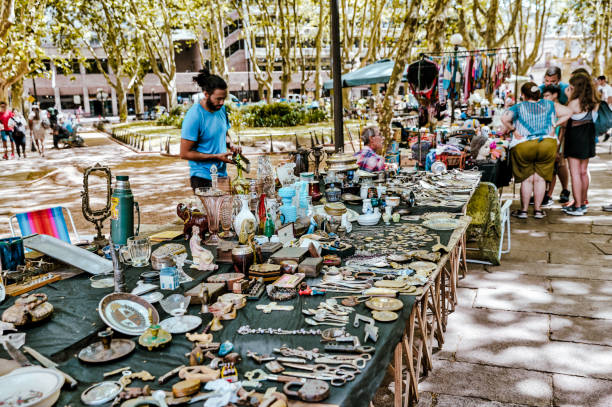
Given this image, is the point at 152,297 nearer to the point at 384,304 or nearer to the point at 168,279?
the point at 168,279

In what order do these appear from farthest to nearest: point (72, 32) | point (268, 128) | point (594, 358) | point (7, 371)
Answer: point (72, 32) < point (268, 128) < point (594, 358) < point (7, 371)

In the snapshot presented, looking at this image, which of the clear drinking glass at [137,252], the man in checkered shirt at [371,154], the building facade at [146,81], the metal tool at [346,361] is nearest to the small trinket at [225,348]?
the metal tool at [346,361]

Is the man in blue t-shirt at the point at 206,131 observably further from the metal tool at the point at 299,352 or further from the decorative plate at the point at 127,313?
the metal tool at the point at 299,352

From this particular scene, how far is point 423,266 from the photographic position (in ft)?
8.32

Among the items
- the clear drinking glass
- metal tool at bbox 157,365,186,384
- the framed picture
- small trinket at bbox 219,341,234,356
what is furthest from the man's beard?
metal tool at bbox 157,365,186,384

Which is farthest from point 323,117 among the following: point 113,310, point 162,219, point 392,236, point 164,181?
point 113,310

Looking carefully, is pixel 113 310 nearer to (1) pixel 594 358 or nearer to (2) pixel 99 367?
(2) pixel 99 367

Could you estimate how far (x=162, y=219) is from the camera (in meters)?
7.10

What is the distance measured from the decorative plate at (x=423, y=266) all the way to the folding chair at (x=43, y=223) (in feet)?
8.39

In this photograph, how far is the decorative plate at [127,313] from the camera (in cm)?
189

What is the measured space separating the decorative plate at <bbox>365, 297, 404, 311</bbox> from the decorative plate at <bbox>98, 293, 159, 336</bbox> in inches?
36.3

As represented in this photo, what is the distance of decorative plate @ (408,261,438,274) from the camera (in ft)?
8.09

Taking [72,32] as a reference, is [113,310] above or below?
below

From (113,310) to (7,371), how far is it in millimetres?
453
